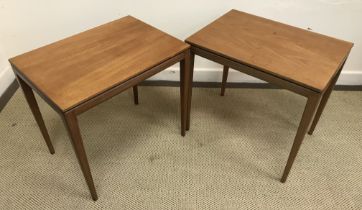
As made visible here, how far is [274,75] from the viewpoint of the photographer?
1.09 metres

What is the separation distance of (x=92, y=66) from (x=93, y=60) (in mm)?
38

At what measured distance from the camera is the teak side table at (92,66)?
3.20ft

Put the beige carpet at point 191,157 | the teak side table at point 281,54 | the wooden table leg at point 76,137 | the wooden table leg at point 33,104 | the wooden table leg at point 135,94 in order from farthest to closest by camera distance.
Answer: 1. the wooden table leg at point 135,94
2. the beige carpet at point 191,157
3. the wooden table leg at point 33,104
4. the teak side table at point 281,54
5. the wooden table leg at point 76,137

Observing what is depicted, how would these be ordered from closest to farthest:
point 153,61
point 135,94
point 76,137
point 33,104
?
point 76,137 < point 153,61 < point 33,104 < point 135,94

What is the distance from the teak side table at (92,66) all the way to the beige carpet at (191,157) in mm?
212

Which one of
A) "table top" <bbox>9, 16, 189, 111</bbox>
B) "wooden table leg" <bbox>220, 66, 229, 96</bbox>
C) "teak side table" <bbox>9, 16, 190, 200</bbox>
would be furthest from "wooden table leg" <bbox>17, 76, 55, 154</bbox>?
"wooden table leg" <bbox>220, 66, 229, 96</bbox>

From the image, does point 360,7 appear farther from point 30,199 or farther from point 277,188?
point 30,199

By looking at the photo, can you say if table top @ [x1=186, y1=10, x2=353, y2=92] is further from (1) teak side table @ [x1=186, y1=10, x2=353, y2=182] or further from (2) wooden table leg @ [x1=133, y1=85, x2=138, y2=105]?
(2) wooden table leg @ [x1=133, y1=85, x2=138, y2=105]

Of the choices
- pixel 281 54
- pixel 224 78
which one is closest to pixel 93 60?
pixel 281 54

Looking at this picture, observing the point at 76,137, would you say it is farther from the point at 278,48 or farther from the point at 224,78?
the point at 224,78

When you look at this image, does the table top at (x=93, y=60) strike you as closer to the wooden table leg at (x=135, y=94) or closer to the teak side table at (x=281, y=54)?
the teak side table at (x=281, y=54)

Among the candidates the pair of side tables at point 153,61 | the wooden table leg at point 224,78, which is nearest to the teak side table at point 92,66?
the pair of side tables at point 153,61

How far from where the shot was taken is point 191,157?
1.46 m

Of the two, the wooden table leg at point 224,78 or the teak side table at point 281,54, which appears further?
the wooden table leg at point 224,78
